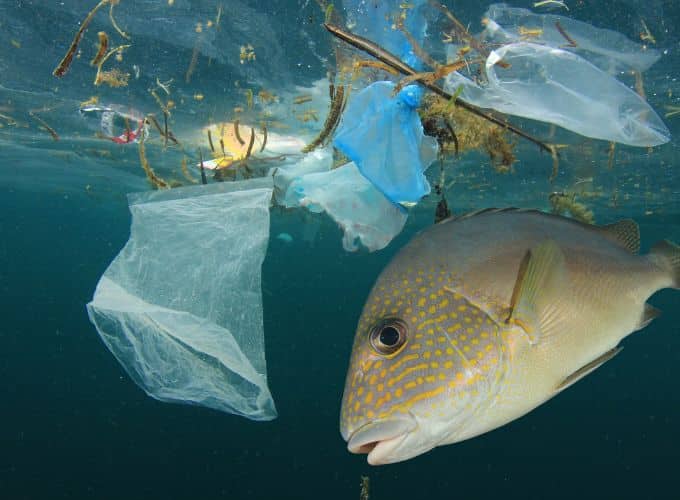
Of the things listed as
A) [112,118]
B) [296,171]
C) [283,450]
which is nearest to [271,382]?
[283,450]

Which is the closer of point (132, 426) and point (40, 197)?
point (132, 426)

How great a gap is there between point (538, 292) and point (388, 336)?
0.61 meters

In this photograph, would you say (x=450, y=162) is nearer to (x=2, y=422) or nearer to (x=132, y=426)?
(x=132, y=426)

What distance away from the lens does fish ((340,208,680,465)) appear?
1639mm

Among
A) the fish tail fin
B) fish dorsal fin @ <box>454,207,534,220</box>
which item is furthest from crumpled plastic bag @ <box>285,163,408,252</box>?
the fish tail fin

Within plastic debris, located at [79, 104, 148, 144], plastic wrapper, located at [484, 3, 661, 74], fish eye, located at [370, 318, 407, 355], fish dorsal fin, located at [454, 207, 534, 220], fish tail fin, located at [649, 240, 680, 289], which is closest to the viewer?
fish eye, located at [370, 318, 407, 355]

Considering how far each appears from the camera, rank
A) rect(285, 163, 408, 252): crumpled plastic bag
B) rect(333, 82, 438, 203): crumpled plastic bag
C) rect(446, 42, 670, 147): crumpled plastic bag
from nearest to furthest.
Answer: rect(333, 82, 438, 203): crumpled plastic bag
rect(446, 42, 670, 147): crumpled plastic bag
rect(285, 163, 408, 252): crumpled plastic bag

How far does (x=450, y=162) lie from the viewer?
47.3 ft

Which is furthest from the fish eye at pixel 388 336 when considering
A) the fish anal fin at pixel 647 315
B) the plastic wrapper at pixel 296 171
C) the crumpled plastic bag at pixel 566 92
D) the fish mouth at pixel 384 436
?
the plastic wrapper at pixel 296 171

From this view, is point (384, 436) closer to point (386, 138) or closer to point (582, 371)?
point (582, 371)

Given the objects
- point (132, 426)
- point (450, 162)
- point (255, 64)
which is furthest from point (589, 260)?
point (132, 426)

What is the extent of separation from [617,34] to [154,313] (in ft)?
20.3

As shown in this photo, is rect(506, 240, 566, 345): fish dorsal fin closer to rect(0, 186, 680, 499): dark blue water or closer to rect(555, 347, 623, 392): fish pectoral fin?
rect(555, 347, 623, 392): fish pectoral fin

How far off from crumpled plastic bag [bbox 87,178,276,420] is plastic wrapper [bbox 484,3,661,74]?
317 centimetres
